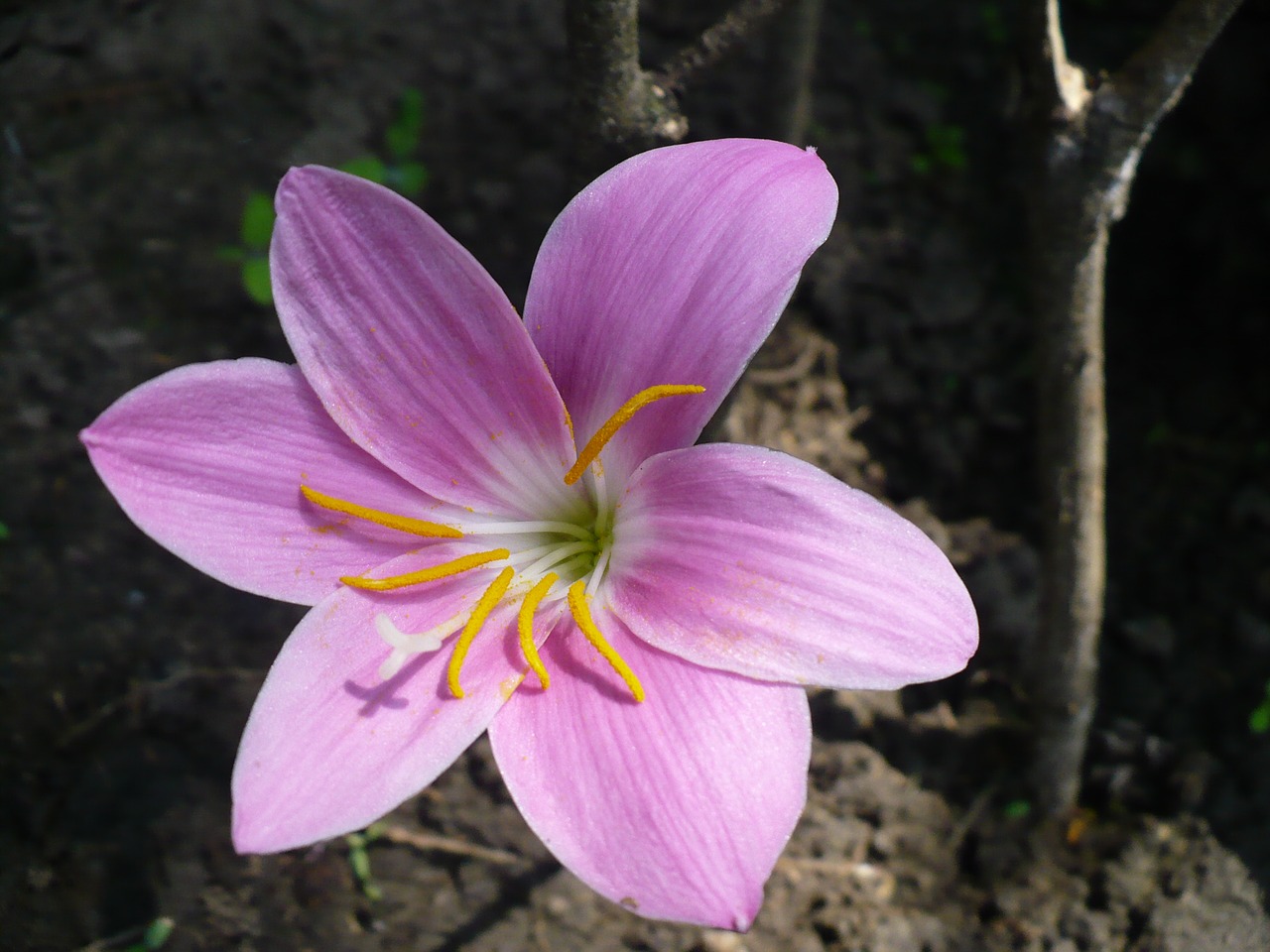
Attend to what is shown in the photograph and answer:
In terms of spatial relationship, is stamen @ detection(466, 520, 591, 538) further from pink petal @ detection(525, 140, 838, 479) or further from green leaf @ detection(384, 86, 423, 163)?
green leaf @ detection(384, 86, 423, 163)

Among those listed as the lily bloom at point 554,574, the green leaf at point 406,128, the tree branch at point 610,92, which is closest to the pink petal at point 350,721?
the lily bloom at point 554,574

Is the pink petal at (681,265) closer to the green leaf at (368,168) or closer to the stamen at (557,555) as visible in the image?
the stamen at (557,555)

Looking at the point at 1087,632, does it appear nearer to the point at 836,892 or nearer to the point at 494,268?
the point at 836,892

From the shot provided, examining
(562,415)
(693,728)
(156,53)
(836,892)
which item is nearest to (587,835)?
(693,728)

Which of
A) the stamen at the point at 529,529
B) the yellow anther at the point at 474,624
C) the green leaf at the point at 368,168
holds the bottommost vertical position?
the green leaf at the point at 368,168

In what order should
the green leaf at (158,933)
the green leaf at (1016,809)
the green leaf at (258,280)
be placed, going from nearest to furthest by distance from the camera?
the green leaf at (158,933), the green leaf at (1016,809), the green leaf at (258,280)
